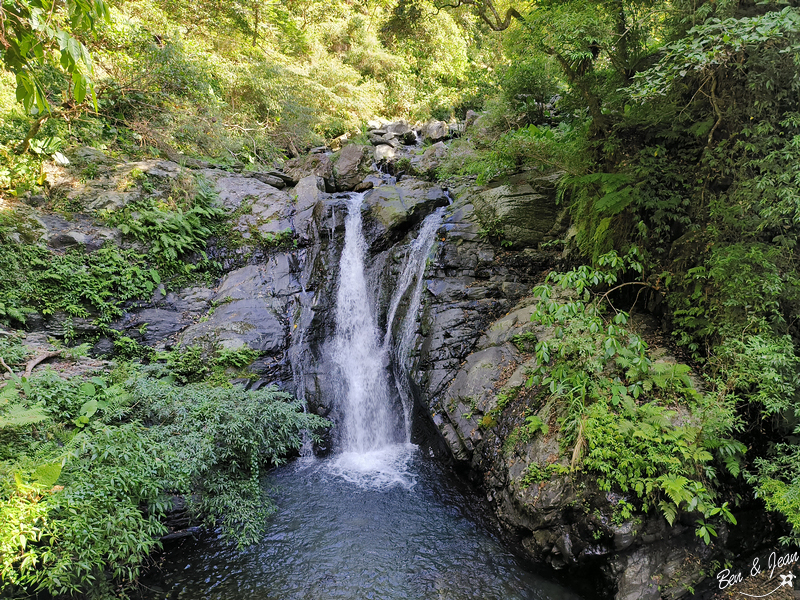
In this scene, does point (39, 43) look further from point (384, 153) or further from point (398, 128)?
point (398, 128)

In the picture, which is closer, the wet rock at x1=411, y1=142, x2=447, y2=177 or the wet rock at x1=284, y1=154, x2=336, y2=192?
the wet rock at x1=411, y1=142, x2=447, y2=177

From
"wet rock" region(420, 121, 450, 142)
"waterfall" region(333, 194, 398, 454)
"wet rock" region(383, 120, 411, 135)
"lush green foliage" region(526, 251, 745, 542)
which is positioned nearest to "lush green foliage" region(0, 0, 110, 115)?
"lush green foliage" region(526, 251, 745, 542)

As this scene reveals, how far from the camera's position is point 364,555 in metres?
5.31

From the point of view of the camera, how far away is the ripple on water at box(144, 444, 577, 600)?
476cm

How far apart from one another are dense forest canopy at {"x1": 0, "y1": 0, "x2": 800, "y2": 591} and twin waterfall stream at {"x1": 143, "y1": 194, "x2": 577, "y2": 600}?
1329 mm

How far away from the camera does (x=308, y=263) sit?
10531mm

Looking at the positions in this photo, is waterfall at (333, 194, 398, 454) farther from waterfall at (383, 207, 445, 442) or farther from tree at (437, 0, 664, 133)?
tree at (437, 0, 664, 133)

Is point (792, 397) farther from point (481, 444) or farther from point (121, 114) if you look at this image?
point (121, 114)

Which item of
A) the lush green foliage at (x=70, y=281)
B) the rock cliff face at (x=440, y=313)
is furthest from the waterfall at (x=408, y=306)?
the lush green foliage at (x=70, y=281)

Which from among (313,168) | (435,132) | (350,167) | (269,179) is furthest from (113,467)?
(435,132)

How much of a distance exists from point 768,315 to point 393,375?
20.4ft

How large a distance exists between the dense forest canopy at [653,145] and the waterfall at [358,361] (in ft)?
8.11

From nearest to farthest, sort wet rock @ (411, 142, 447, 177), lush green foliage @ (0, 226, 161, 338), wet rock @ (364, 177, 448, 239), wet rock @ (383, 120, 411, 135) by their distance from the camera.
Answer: lush green foliage @ (0, 226, 161, 338) → wet rock @ (364, 177, 448, 239) → wet rock @ (411, 142, 447, 177) → wet rock @ (383, 120, 411, 135)

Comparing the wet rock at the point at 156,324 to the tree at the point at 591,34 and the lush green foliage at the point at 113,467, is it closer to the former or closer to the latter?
the lush green foliage at the point at 113,467
